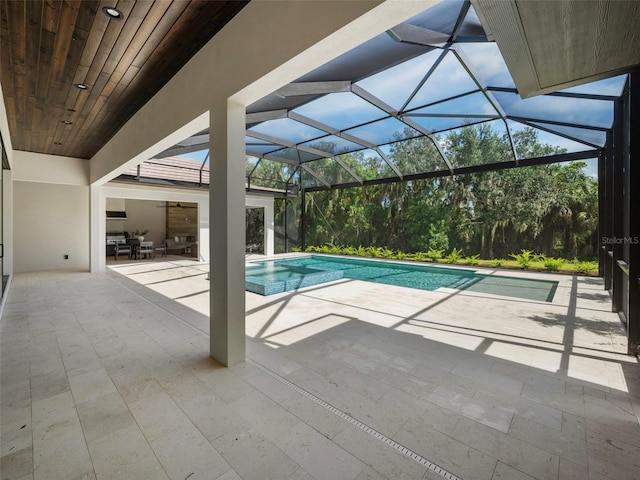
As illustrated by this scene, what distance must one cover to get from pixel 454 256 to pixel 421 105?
6.53 meters

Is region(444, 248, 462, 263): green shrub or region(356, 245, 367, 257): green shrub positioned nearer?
region(444, 248, 462, 263): green shrub

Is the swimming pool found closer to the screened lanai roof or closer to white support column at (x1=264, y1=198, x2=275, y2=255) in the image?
white support column at (x1=264, y1=198, x2=275, y2=255)

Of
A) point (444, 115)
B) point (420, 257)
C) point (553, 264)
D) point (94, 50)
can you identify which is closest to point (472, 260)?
point (420, 257)

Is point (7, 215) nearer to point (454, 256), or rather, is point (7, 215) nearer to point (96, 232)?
point (96, 232)

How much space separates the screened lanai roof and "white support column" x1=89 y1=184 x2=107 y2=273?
2.54 meters

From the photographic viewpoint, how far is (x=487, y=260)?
35.4ft

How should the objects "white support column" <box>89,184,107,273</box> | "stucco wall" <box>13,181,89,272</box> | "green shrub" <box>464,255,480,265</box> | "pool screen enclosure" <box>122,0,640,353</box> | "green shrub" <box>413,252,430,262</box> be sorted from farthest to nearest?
"green shrub" <box>413,252,430,262</box> < "green shrub" <box>464,255,480,265</box> < "stucco wall" <box>13,181,89,272</box> < "white support column" <box>89,184,107,273</box> < "pool screen enclosure" <box>122,0,640,353</box>

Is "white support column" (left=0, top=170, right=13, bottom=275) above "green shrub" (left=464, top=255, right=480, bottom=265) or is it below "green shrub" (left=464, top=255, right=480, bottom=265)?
above

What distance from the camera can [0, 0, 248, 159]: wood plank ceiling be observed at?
248 cm

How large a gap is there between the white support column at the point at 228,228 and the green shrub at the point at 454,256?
9917 mm

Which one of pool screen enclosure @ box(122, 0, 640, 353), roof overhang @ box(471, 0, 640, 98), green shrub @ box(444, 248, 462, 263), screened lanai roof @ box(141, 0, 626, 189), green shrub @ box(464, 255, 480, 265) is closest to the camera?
roof overhang @ box(471, 0, 640, 98)

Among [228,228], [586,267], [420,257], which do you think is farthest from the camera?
[420,257]

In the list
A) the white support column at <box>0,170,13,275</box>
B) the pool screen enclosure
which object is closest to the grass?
the pool screen enclosure

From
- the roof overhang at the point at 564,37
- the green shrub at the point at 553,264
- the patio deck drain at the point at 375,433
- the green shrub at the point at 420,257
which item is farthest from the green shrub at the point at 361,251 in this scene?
the patio deck drain at the point at 375,433
